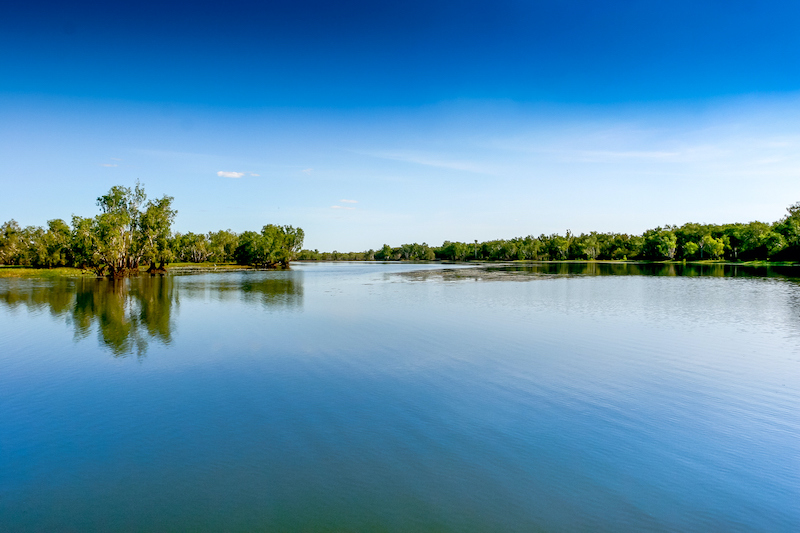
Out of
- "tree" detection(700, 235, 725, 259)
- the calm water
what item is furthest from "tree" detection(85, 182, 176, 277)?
"tree" detection(700, 235, 725, 259)

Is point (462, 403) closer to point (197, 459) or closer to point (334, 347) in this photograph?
point (197, 459)

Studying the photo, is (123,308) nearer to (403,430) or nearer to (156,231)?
(403,430)

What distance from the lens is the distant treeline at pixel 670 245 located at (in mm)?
88188

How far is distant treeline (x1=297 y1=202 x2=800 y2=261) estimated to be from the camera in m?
88.2

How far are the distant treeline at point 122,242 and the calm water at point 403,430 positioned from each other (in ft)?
137

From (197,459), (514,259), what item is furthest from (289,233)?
(197,459)

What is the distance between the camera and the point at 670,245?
122m

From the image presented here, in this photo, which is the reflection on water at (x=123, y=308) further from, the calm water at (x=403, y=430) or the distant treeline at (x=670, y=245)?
the distant treeline at (x=670, y=245)

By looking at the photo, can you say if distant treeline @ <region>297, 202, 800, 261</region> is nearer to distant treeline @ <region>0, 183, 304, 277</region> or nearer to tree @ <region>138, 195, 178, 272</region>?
distant treeline @ <region>0, 183, 304, 277</region>

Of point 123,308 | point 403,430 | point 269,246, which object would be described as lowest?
point 403,430

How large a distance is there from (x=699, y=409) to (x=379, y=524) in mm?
7946

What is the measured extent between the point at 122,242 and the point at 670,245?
129 m

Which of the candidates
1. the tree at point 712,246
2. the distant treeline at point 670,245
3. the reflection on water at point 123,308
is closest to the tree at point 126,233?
the reflection on water at point 123,308

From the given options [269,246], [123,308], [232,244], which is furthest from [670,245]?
[123,308]
